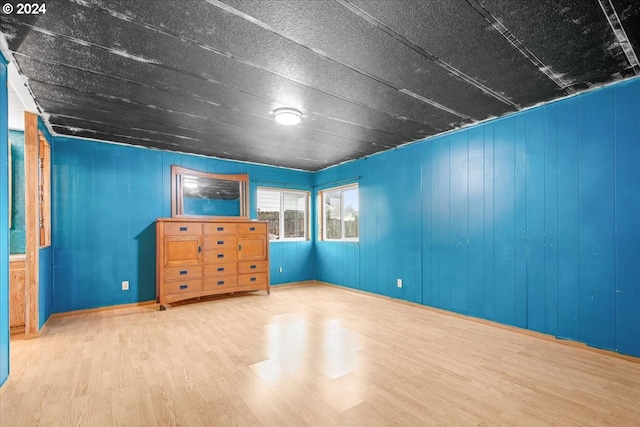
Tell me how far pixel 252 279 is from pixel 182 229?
1.33 m

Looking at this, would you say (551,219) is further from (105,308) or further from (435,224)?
(105,308)

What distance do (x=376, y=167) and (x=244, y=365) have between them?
11.4ft

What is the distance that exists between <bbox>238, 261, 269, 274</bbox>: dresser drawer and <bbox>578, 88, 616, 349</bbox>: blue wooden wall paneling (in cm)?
395

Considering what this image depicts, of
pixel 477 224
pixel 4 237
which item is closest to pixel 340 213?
pixel 477 224

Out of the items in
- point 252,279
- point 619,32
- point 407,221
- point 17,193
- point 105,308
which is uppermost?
point 619,32

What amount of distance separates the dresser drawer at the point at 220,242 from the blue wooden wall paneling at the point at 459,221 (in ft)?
10.2

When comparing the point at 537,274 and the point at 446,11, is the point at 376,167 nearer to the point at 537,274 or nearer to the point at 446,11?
the point at 537,274

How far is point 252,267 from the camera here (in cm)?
471

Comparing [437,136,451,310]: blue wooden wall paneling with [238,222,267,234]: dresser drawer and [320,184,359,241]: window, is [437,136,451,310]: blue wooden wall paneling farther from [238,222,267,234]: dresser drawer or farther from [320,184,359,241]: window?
[238,222,267,234]: dresser drawer

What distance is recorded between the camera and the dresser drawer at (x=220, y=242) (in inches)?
169

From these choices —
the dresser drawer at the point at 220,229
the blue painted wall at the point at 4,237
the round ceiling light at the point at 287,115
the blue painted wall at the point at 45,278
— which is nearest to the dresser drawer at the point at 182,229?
the dresser drawer at the point at 220,229

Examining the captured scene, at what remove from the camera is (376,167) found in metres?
4.73

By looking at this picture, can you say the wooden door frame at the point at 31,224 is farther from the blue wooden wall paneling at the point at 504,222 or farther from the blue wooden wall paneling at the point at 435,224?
the blue wooden wall paneling at the point at 504,222

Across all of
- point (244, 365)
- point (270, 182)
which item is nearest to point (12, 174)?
point (270, 182)
